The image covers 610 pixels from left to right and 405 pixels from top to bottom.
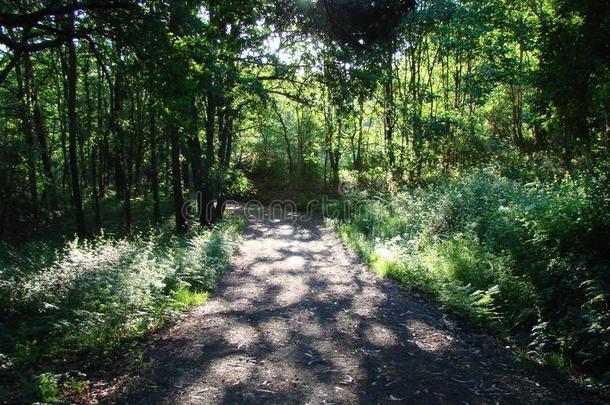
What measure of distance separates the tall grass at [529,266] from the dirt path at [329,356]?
635mm

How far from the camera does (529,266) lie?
705cm

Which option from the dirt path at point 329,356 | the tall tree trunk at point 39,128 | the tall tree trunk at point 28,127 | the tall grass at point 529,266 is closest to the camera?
the dirt path at point 329,356

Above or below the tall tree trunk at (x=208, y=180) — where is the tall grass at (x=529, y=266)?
below

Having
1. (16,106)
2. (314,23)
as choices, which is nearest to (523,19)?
(314,23)

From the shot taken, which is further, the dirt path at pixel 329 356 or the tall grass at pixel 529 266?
the tall grass at pixel 529 266

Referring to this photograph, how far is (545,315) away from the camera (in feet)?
19.7

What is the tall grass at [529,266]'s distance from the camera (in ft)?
17.6

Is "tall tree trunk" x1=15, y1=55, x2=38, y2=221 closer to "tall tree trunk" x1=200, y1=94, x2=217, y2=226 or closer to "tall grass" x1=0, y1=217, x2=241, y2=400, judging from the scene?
"tall tree trunk" x1=200, y1=94, x2=217, y2=226

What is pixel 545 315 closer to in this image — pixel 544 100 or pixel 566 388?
pixel 566 388

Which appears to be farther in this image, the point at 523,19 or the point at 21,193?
the point at 523,19

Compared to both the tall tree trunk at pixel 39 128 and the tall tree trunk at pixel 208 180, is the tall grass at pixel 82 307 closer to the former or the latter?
the tall tree trunk at pixel 208 180

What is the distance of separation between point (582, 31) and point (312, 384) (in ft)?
21.8

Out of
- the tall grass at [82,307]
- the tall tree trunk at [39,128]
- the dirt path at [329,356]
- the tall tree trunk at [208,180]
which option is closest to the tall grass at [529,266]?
the dirt path at [329,356]

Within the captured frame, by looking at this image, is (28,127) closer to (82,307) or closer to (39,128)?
(39,128)
